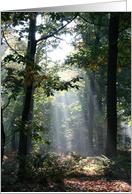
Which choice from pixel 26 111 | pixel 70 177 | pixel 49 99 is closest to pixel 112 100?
pixel 49 99

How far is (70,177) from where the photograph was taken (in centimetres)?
481

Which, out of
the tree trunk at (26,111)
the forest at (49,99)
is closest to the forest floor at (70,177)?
the forest at (49,99)

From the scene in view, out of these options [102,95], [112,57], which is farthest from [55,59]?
[102,95]

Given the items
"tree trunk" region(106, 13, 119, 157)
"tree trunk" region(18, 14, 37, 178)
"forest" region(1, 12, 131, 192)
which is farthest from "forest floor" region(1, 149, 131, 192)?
"tree trunk" region(106, 13, 119, 157)

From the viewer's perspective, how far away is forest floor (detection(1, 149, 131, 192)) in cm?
351

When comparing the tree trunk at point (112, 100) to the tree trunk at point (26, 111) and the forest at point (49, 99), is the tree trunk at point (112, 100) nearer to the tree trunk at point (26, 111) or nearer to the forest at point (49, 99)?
the forest at point (49, 99)

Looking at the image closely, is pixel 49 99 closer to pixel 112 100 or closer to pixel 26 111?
pixel 26 111

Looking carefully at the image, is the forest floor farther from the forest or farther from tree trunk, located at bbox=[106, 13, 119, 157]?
tree trunk, located at bbox=[106, 13, 119, 157]

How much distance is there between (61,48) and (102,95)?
225 inches

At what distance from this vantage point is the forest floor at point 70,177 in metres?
3.51

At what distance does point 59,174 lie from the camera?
4.21 meters

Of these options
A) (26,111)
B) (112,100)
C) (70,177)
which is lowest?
(70,177)

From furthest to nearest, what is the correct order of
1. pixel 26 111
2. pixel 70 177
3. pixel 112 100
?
pixel 112 100 < pixel 70 177 < pixel 26 111

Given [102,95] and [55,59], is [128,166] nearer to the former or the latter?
[55,59]
